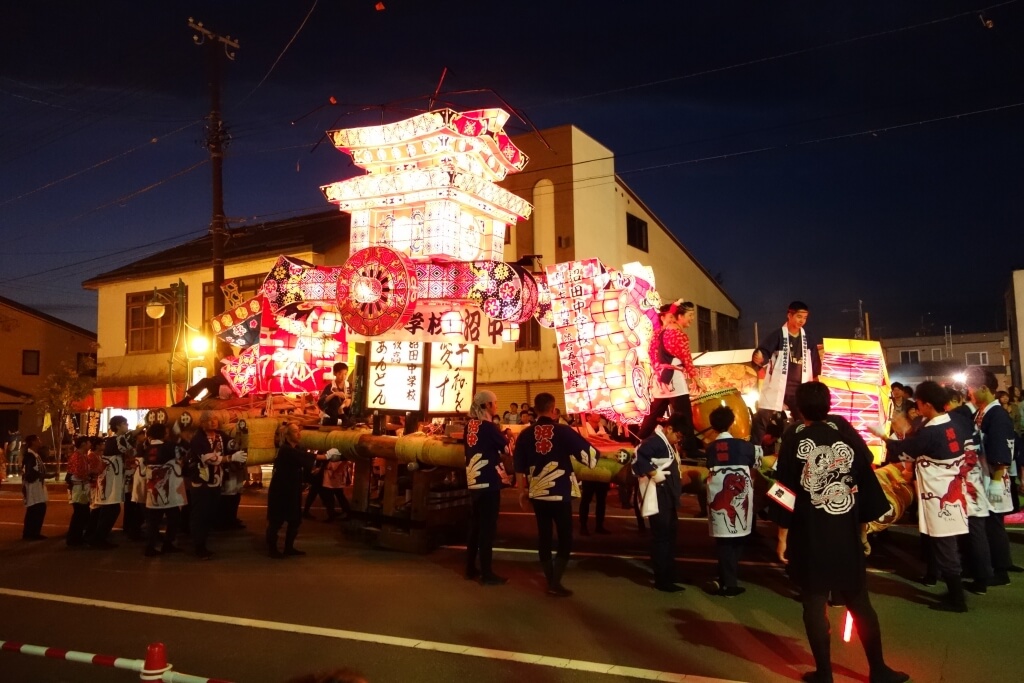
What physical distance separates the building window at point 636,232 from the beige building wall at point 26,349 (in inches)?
939

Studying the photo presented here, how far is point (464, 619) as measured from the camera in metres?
7.07

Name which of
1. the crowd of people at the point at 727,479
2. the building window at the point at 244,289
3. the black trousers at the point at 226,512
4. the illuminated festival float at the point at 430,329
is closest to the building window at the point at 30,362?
the building window at the point at 244,289

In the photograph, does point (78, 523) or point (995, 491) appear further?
point (78, 523)

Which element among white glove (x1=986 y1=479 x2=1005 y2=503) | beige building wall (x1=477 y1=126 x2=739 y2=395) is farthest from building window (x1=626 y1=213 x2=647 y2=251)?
white glove (x1=986 y1=479 x2=1005 y2=503)

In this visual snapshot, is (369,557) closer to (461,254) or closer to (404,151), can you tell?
(461,254)

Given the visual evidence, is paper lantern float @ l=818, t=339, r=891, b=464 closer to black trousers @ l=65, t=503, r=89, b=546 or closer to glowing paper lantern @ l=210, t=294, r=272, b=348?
glowing paper lantern @ l=210, t=294, r=272, b=348

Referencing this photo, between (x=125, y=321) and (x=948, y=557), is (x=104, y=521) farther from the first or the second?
(x=125, y=321)

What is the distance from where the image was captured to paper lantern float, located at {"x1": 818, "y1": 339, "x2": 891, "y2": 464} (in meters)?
8.71

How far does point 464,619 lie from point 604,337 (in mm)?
4016

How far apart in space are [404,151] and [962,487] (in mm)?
8705

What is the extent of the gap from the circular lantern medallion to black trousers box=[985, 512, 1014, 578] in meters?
7.43

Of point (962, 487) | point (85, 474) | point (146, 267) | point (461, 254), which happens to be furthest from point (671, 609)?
point (146, 267)

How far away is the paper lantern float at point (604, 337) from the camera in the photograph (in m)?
9.39

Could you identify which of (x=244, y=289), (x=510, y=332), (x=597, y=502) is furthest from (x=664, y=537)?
(x=244, y=289)
